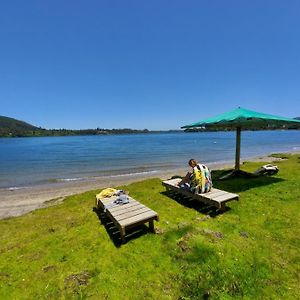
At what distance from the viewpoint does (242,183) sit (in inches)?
410

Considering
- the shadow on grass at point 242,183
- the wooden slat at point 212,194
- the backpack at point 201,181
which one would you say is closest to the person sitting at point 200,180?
the backpack at point 201,181

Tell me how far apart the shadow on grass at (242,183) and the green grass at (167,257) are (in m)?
2.22

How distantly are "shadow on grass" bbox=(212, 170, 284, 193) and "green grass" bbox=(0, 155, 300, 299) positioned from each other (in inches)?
87.4

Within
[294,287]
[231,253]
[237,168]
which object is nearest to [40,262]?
[231,253]

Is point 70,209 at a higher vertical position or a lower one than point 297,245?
lower

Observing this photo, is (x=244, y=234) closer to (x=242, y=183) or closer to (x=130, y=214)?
(x=130, y=214)

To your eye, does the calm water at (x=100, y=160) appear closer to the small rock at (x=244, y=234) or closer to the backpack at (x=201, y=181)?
the backpack at (x=201, y=181)

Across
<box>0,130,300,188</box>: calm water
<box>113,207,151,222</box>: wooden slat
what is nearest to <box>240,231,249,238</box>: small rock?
<box>113,207,151,222</box>: wooden slat

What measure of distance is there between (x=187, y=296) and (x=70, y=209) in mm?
6361

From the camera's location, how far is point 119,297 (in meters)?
3.66

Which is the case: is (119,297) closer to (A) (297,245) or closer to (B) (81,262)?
(B) (81,262)

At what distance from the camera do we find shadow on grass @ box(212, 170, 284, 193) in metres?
9.66

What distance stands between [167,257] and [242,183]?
701 cm

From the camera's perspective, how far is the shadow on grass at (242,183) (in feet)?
31.7
